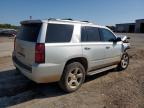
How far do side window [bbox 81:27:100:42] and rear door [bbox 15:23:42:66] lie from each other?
1.38 meters

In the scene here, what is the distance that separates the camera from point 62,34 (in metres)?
5.22

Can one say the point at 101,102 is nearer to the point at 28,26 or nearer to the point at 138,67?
the point at 28,26

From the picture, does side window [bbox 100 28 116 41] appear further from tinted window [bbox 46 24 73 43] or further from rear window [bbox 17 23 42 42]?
rear window [bbox 17 23 42 42]

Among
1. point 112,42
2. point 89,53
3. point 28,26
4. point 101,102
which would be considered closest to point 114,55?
point 112,42

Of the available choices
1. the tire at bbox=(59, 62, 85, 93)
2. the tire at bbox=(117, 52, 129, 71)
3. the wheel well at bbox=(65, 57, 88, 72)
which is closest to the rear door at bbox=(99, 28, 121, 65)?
the tire at bbox=(117, 52, 129, 71)

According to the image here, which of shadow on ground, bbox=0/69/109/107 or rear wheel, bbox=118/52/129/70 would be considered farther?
rear wheel, bbox=118/52/129/70

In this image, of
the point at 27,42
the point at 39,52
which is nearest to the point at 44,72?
the point at 39,52

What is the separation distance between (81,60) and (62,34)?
3.23 ft

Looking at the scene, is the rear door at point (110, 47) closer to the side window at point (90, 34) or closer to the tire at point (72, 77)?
the side window at point (90, 34)

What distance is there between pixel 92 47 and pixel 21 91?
230 cm

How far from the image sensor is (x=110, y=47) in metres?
6.87

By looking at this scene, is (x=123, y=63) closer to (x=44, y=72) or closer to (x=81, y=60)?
(x=81, y=60)

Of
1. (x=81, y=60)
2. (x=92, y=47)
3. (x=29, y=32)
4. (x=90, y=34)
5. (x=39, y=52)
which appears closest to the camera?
(x=39, y=52)

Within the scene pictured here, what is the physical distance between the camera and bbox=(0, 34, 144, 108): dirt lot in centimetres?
478
